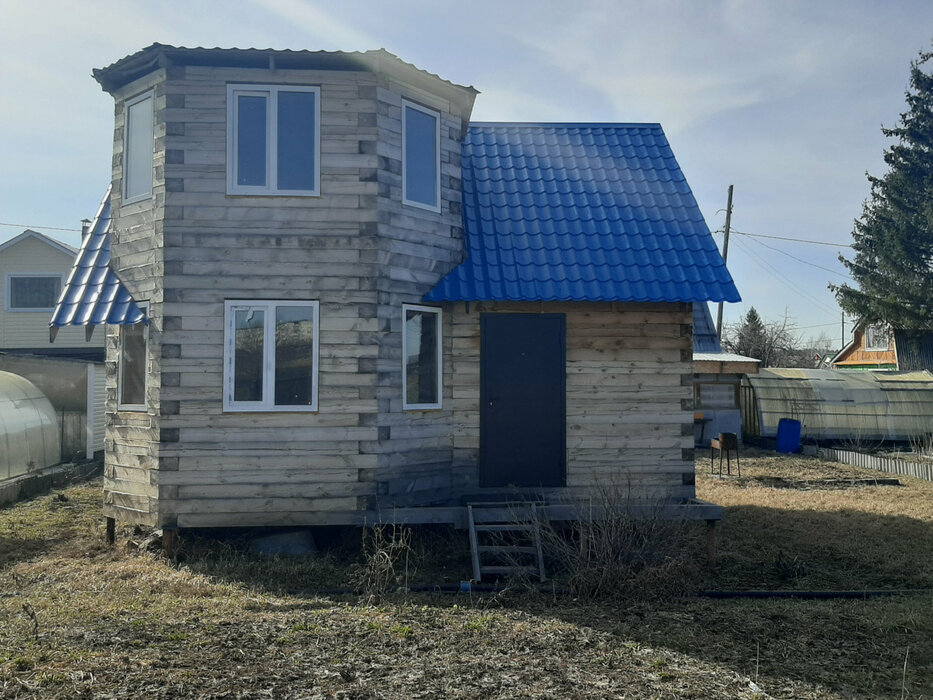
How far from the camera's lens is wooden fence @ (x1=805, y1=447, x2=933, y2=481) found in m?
17.7

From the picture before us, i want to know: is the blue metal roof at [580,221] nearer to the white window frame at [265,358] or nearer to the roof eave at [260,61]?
the white window frame at [265,358]

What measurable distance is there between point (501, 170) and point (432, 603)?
718cm

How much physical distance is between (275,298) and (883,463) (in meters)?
15.7

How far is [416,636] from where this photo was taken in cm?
665

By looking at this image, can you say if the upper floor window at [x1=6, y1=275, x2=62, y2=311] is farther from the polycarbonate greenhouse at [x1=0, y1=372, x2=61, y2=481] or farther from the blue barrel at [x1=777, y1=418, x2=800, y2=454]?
the blue barrel at [x1=777, y1=418, x2=800, y2=454]

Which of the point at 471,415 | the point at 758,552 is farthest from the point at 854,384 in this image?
the point at 471,415

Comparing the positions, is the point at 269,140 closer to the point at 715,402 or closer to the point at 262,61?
the point at 262,61

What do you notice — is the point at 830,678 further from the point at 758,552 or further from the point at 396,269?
the point at 396,269

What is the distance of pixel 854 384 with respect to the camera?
995 inches

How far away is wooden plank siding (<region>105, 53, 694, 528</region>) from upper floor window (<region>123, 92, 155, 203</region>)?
0.67ft

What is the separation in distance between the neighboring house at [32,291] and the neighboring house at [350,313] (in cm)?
1696

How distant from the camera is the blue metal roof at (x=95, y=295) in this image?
10047 millimetres

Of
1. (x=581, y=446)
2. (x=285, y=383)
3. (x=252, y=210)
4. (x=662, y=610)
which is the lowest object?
(x=662, y=610)

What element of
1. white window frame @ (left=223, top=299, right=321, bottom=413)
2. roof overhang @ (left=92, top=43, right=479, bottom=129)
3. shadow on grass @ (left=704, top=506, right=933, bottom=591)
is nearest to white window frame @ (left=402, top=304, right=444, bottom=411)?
white window frame @ (left=223, top=299, right=321, bottom=413)
